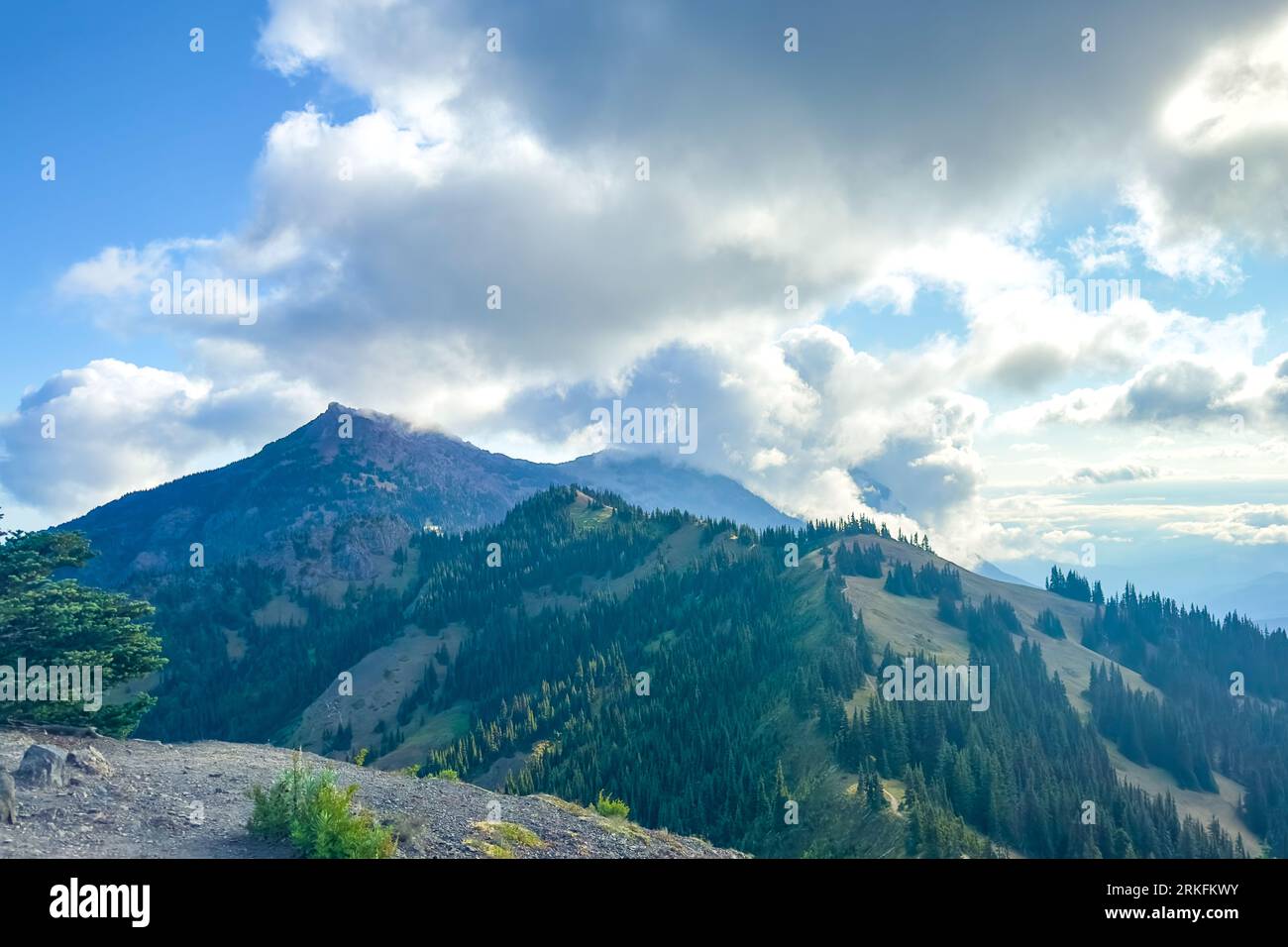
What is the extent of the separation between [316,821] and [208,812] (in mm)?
7970

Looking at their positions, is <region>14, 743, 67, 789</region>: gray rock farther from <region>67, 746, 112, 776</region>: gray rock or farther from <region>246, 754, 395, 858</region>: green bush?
<region>246, 754, 395, 858</region>: green bush

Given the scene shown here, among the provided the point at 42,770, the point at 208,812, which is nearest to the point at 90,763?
the point at 42,770

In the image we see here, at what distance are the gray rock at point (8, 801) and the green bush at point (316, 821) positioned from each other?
721 cm

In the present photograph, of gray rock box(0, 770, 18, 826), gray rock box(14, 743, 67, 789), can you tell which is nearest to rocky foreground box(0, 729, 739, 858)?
gray rock box(14, 743, 67, 789)

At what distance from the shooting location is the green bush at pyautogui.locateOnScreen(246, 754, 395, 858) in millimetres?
24141

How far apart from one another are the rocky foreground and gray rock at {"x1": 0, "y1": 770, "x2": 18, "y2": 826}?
29 centimetres

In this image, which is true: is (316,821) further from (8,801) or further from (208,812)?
(8,801)

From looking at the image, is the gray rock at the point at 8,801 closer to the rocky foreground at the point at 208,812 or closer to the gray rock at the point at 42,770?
the rocky foreground at the point at 208,812

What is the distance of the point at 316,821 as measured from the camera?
2519 centimetres
